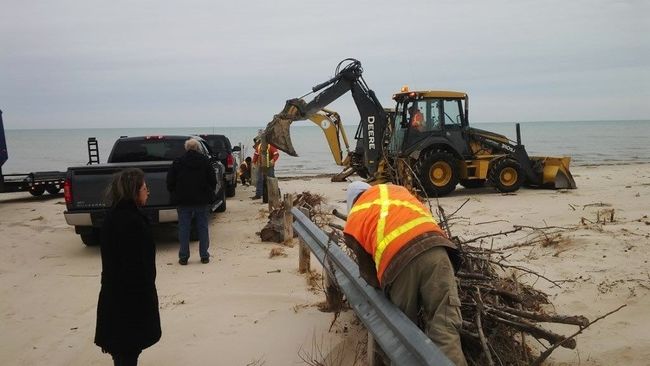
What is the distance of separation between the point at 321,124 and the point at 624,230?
10.0m

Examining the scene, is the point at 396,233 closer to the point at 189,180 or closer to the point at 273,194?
the point at 189,180

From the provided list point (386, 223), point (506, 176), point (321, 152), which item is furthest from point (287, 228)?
point (321, 152)

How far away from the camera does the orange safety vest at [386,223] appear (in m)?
3.22

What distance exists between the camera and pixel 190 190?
7.85 metres

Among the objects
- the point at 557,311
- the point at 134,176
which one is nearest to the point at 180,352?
the point at 134,176

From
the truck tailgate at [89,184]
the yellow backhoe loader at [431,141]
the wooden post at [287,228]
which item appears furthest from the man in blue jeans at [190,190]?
the yellow backhoe loader at [431,141]

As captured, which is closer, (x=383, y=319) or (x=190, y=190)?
(x=383, y=319)

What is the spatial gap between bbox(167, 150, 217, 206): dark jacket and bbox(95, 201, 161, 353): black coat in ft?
13.6

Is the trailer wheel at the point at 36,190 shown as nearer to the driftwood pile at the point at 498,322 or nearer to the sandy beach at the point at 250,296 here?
the sandy beach at the point at 250,296

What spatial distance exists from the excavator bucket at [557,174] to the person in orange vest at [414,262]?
45.8ft

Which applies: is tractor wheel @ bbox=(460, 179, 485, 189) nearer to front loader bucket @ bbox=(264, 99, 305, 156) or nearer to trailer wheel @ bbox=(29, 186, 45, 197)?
front loader bucket @ bbox=(264, 99, 305, 156)

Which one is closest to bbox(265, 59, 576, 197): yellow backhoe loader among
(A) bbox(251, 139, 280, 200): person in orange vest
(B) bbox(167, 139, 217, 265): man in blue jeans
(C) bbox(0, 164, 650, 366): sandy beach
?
(A) bbox(251, 139, 280, 200): person in orange vest

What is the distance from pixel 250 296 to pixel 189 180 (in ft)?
7.96

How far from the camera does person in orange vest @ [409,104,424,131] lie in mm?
15125
